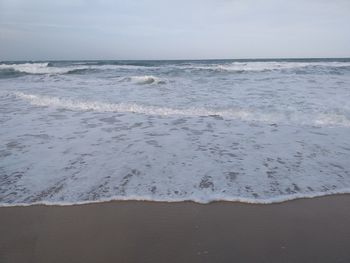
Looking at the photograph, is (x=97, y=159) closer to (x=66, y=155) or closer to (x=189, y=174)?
(x=66, y=155)

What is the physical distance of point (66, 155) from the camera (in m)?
4.83

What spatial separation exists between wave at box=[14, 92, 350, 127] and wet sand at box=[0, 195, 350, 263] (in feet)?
11.7

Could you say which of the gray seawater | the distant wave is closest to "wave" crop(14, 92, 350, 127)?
the gray seawater

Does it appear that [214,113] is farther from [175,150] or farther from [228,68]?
[228,68]

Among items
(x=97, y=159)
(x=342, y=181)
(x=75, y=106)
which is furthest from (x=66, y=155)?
(x=75, y=106)

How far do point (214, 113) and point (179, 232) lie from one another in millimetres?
5080

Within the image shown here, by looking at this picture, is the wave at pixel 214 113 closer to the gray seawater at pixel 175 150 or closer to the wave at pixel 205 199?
the gray seawater at pixel 175 150

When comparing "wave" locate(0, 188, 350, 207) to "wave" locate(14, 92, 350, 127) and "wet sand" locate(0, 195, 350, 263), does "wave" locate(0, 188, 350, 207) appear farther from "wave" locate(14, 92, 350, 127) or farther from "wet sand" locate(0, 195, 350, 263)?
"wave" locate(14, 92, 350, 127)

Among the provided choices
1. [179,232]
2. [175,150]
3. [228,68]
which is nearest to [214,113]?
[175,150]

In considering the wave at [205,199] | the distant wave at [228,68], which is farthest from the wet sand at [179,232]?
the distant wave at [228,68]

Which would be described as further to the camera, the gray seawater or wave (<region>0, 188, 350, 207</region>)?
the gray seawater

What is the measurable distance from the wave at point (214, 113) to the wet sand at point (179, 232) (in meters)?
3.56

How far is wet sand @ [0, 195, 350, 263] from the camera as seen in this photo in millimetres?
2482

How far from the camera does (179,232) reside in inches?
111
